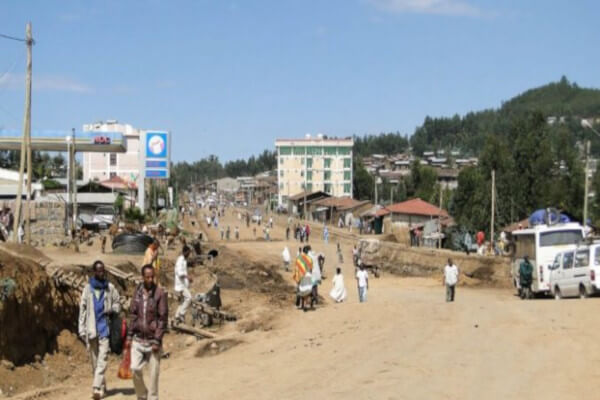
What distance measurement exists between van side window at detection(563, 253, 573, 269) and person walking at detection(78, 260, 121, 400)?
52.8 feet

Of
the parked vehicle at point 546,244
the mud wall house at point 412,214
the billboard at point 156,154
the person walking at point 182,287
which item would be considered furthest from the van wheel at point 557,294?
the billboard at point 156,154

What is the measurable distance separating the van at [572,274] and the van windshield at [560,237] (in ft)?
7.33

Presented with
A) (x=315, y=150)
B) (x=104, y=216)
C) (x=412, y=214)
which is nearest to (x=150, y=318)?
(x=104, y=216)

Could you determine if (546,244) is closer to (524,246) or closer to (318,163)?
(524,246)

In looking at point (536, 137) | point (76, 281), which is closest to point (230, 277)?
point (76, 281)

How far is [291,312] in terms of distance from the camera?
20875 mm

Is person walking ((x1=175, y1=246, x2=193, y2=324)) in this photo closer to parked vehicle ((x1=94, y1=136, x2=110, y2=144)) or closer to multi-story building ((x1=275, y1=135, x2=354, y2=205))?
parked vehicle ((x1=94, y1=136, x2=110, y2=144))

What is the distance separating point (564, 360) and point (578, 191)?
195 feet

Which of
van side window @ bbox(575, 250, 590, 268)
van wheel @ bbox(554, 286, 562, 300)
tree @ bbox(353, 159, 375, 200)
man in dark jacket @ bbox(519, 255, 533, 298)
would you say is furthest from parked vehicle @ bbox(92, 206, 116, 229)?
tree @ bbox(353, 159, 375, 200)

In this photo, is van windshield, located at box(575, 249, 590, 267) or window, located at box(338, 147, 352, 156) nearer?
van windshield, located at box(575, 249, 590, 267)

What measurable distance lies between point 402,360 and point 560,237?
16636 mm

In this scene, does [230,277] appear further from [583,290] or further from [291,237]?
[291,237]

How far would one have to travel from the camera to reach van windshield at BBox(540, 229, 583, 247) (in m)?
27.2

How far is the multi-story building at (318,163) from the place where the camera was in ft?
473
